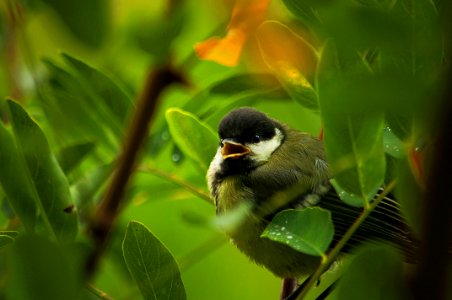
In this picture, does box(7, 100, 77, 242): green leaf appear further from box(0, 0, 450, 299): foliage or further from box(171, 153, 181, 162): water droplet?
box(171, 153, 181, 162): water droplet

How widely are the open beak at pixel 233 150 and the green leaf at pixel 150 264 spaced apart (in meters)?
1.56

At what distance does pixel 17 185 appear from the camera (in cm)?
107

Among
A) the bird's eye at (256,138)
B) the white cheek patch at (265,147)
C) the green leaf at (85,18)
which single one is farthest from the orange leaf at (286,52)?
the bird's eye at (256,138)

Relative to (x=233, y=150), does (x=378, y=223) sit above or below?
above

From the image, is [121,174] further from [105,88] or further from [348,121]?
[105,88]

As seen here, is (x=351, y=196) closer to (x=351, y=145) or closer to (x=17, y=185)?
(x=351, y=145)

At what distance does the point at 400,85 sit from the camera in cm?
50

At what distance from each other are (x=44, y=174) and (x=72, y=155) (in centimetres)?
23

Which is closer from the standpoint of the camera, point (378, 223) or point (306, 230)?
point (306, 230)

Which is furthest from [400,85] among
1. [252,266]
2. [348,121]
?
[252,266]

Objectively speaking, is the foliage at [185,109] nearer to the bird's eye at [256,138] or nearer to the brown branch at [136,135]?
the brown branch at [136,135]

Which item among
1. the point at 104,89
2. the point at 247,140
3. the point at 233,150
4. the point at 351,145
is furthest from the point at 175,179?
the point at 247,140

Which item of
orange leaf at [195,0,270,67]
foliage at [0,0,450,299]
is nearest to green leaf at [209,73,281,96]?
foliage at [0,0,450,299]

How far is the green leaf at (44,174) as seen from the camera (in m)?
1.04
